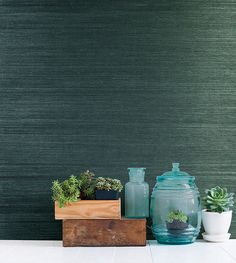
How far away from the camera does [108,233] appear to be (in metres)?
1.85

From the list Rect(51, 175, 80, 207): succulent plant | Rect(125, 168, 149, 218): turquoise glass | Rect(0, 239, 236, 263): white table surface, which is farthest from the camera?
Rect(125, 168, 149, 218): turquoise glass

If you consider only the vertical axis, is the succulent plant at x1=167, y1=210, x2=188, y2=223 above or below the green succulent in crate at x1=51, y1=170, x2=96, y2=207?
below

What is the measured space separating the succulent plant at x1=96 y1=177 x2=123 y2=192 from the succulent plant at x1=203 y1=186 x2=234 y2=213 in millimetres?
360

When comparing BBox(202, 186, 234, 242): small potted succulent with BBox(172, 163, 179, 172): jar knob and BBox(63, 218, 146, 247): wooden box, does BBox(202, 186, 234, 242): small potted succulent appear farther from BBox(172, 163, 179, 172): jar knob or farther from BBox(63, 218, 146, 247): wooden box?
BBox(63, 218, 146, 247): wooden box

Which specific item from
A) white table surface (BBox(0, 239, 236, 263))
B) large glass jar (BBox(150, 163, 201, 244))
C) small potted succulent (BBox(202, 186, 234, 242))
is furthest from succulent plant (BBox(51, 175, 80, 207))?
small potted succulent (BBox(202, 186, 234, 242))

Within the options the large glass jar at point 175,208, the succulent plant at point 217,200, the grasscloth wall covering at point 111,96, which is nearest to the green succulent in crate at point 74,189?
the grasscloth wall covering at point 111,96

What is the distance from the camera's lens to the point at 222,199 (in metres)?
1.94

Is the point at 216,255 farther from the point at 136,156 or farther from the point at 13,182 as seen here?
the point at 13,182

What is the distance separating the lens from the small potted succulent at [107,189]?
1881mm

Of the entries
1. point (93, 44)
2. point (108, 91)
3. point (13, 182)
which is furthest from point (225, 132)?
point (13, 182)

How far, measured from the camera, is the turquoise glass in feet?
6.40

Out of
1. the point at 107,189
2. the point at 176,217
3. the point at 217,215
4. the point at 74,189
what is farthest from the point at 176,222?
the point at 74,189

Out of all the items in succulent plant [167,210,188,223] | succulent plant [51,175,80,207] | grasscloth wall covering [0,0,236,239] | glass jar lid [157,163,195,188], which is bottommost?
succulent plant [167,210,188,223]

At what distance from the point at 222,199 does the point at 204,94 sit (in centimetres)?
45
